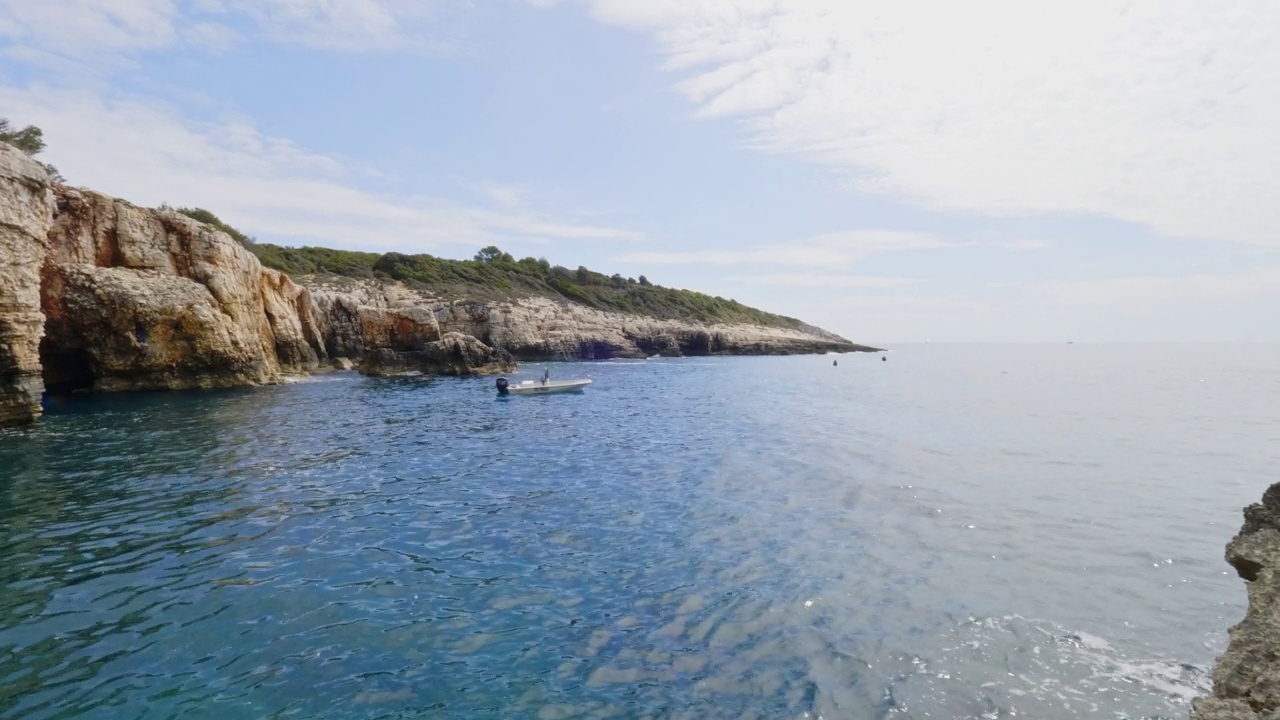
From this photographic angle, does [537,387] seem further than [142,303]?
Yes

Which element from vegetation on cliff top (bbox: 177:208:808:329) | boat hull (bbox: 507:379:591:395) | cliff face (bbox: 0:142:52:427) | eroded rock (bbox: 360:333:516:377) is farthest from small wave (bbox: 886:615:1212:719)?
vegetation on cliff top (bbox: 177:208:808:329)

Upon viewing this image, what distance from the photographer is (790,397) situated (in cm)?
4191

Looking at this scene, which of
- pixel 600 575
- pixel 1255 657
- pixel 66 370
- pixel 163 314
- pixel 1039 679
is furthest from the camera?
pixel 66 370

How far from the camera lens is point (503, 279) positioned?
9175cm

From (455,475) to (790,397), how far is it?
28348 mm

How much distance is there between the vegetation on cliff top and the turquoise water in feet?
172

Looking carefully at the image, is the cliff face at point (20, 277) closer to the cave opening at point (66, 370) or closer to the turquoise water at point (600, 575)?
the turquoise water at point (600, 575)

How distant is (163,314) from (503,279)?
197ft

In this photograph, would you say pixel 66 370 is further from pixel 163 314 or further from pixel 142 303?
pixel 142 303

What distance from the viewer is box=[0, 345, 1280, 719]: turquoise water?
7.34m

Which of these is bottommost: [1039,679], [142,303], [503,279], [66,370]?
[1039,679]

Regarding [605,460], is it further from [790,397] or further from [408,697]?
[790,397]

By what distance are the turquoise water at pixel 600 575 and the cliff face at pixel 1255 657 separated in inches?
128

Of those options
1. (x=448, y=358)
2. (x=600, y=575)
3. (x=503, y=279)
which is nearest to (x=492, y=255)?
(x=503, y=279)
